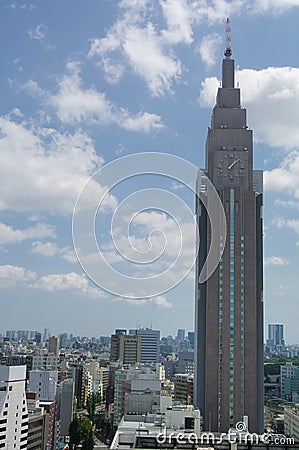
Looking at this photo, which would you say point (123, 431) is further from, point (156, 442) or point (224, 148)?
point (224, 148)

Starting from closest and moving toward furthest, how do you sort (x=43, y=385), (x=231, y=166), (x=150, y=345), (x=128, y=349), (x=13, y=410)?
(x=13, y=410) → (x=231, y=166) → (x=43, y=385) → (x=128, y=349) → (x=150, y=345)

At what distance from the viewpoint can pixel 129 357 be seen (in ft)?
81.9

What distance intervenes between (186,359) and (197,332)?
64.9 ft

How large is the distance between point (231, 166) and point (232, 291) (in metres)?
2.56

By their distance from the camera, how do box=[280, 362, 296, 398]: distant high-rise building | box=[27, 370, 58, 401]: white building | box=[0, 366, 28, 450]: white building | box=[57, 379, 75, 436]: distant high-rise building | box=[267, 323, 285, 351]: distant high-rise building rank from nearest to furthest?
box=[0, 366, 28, 450]: white building → box=[57, 379, 75, 436]: distant high-rise building → box=[27, 370, 58, 401]: white building → box=[280, 362, 296, 398]: distant high-rise building → box=[267, 323, 285, 351]: distant high-rise building

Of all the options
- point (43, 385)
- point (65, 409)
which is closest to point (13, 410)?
point (65, 409)

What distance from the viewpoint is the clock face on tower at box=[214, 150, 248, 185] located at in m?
10.7

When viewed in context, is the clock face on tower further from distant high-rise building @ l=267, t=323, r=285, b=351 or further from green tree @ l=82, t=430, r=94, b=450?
distant high-rise building @ l=267, t=323, r=285, b=351

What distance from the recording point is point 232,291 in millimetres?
10320

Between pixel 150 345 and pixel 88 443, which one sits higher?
pixel 150 345

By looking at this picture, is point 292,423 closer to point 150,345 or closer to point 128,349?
point 128,349

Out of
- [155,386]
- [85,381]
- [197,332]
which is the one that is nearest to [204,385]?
[197,332]

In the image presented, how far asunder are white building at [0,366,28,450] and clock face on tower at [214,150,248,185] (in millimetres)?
5425

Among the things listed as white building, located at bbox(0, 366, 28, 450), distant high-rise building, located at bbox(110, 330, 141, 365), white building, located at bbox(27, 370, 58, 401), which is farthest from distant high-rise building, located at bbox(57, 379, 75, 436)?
distant high-rise building, located at bbox(110, 330, 141, 365)
